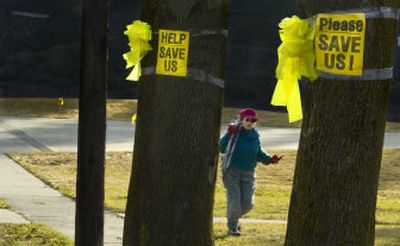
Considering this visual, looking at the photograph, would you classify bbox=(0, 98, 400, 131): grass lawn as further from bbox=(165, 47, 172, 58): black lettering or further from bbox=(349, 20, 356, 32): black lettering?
bbox=(349, 20, 356, 32): black lettering

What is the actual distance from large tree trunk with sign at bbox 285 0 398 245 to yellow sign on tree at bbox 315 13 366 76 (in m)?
0.04

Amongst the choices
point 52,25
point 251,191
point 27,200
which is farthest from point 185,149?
point 52,25

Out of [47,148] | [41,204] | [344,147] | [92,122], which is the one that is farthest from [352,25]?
[47,148]

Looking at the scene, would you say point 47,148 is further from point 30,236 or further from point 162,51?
point 162,51

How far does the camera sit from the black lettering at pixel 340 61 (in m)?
4.25

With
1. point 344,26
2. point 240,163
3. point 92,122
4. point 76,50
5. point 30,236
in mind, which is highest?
point 344,26

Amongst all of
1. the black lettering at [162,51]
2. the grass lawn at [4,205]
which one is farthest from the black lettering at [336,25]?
the grass lawn at [4,205]

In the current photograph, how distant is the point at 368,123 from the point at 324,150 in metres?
0.23

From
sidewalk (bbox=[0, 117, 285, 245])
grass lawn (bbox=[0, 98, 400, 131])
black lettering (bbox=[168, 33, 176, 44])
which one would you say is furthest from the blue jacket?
grass lawn (bbox=[0, 98, 400, 131])

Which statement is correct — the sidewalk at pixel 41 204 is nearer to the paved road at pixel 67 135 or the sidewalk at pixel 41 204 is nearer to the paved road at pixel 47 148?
the paved road at pixel 47 148

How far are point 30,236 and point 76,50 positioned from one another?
30973 millimetres

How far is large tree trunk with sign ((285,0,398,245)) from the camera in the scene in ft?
14.0

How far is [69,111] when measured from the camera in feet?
87.5

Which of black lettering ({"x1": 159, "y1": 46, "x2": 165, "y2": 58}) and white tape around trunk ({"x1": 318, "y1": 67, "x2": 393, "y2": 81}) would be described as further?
black lettering ({"x1": 159, "y1": 46, "x2": 165, "y2": 58})
